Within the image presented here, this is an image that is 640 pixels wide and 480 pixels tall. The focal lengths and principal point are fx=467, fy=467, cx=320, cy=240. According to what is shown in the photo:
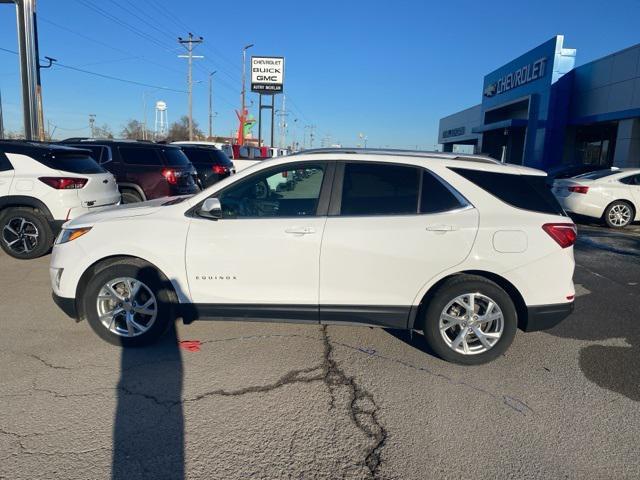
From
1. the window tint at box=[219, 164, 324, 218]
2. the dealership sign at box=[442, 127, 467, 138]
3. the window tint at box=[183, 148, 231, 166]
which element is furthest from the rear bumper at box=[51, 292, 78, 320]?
the dealership sign at box=[442, 127, 467, 138]

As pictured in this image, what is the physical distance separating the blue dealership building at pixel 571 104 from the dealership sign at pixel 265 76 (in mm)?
21974

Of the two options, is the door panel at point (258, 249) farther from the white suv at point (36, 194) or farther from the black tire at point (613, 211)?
the black tire at point (613, 211)

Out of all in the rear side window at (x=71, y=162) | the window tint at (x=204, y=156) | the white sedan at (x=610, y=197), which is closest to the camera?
the rear side window at (x=71, y=162)

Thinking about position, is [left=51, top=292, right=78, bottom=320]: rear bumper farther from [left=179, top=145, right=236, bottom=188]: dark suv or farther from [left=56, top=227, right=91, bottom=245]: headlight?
[left=179, top=145, right=236, bottom=188]: dark suv

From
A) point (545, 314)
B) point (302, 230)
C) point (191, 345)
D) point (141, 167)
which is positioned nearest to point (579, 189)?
point (545, 314)

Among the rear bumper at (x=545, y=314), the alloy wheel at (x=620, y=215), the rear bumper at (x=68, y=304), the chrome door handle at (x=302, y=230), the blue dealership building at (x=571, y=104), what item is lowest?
the rear bumper at (x=68, y=304)

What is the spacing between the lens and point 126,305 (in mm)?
4055

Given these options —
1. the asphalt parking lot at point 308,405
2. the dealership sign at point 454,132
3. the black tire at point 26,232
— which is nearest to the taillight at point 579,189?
the asphalt parking lot at point 308,405

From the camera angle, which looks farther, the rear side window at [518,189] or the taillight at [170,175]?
the taillight at [170,175]

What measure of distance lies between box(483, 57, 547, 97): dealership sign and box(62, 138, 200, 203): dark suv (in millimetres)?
22338

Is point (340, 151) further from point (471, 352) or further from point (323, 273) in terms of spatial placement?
point (471, 352)

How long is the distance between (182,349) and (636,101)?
21.4 meters

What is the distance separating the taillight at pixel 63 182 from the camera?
6.94m

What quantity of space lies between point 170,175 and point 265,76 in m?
40.2
